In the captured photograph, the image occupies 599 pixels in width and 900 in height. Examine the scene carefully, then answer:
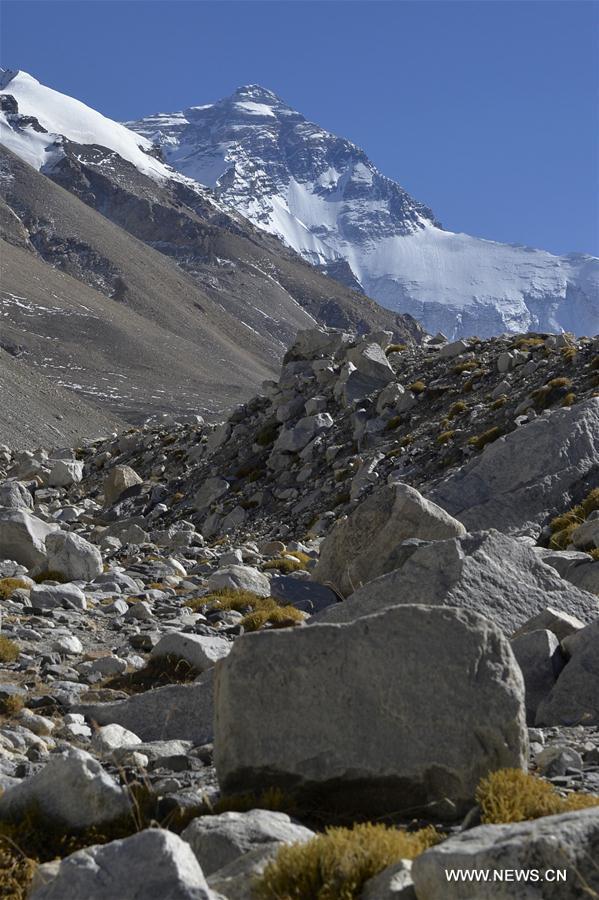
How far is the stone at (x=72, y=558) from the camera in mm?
17609

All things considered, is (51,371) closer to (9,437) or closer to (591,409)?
(9,437)

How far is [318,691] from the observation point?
22.3ft

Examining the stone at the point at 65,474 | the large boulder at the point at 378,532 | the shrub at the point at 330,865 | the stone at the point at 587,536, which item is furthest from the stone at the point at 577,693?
the stone at the point at 65,474

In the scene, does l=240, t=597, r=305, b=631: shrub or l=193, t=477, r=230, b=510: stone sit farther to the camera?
l=193, t=477, r=230, b=510: stone

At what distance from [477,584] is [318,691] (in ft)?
13.0

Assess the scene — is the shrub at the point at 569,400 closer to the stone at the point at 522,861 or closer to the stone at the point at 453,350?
the stone at the point at 453,350

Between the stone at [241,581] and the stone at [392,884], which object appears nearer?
the stone at [392,884]

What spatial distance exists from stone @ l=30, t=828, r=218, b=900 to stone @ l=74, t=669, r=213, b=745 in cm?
373

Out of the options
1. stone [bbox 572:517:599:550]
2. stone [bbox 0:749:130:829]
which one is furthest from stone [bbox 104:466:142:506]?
stone [bbox 0:749:130:829]

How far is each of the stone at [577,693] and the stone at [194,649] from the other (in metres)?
3.82

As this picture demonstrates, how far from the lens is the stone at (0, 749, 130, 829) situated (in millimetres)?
6535

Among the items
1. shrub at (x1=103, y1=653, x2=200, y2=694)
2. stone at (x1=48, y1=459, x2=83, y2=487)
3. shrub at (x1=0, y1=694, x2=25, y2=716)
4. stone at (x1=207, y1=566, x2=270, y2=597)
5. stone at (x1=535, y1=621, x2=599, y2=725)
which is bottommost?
stone at (x1=48, y1=459, x2=83, y2=487)

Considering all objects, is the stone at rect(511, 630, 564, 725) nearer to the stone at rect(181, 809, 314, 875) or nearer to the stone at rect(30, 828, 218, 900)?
the stone at rect(181, 809, 314, 875)

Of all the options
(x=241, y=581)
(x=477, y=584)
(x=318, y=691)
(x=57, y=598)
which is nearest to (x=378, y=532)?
(x=241, y=581)
